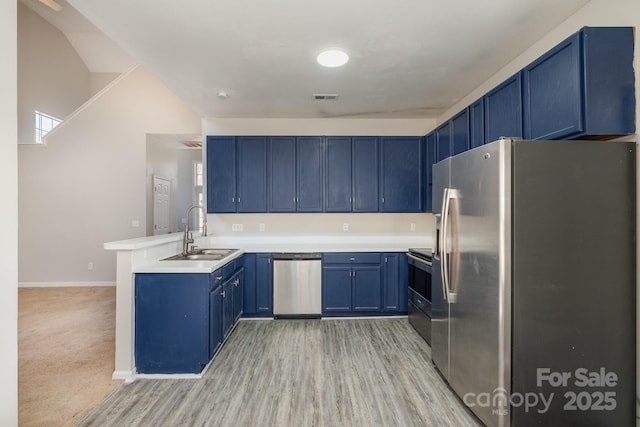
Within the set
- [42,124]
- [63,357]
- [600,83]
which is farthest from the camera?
[42,124]

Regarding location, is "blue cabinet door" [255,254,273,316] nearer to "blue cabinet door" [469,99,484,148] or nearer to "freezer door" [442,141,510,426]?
"freezer door" [442,141,510,426]

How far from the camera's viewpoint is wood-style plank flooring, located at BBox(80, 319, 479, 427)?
6.42ft

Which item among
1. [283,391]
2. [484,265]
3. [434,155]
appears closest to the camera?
[484,265]

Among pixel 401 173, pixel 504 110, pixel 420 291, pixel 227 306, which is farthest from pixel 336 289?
pixel 504 110

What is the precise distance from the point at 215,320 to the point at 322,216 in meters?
2.13

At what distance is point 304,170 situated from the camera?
13.1 feet

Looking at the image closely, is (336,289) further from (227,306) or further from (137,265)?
(137,265)

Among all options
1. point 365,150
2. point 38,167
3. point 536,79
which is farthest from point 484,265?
point 38,167

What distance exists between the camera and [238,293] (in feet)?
11.5

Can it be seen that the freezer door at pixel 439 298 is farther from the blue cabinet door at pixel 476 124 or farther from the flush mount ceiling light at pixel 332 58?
the flush mount ceiling light at pixel 332 58

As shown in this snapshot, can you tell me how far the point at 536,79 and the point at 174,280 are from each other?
3086 millimetres

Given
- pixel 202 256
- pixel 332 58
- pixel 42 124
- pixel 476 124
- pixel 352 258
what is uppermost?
pixel 42 124

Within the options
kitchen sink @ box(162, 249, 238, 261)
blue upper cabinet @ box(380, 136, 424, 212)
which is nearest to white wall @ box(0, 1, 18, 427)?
kitchen sink @ box(162, 249, 238, 261)

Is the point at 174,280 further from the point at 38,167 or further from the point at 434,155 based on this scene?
the point at 38,167
